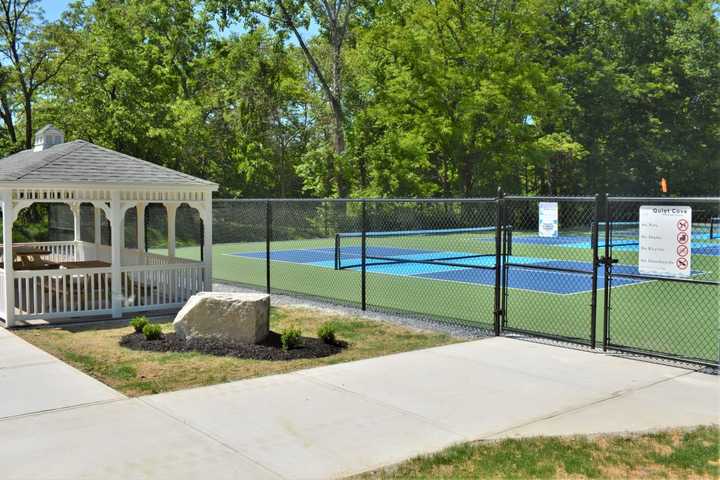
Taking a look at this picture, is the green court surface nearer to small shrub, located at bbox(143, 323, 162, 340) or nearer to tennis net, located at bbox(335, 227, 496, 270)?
tennis net, located at bbox(335, 227, 496, 270)

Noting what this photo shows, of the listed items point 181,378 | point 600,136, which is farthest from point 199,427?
point 600,136

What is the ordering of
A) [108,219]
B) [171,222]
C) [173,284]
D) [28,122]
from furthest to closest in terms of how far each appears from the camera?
[28,122]
[171,222]
[173,284]
[108,219]

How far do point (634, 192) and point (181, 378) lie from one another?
5281cm

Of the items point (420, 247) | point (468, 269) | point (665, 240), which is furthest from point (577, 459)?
point (420, 247)

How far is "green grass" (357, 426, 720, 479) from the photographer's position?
5277mm

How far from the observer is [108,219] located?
44.7 ft

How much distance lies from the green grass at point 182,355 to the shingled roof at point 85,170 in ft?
8.68

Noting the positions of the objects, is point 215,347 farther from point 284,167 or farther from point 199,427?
point 284,167

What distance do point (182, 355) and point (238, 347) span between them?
0.78 metres

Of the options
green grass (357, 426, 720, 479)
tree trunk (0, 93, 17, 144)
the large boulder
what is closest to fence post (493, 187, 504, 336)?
the large boulder

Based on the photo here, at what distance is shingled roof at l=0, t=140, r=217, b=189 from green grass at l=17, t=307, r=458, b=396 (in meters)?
2.65

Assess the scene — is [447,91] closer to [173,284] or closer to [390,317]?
[173,284]

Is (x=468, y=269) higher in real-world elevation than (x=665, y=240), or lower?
lower

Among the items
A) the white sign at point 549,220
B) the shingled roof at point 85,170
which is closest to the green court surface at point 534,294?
the white sign at point 549,220
